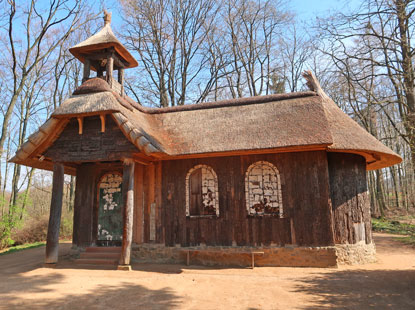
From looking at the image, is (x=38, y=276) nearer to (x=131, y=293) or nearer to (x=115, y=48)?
(x=131, y=293)

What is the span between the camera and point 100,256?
31.6 ft

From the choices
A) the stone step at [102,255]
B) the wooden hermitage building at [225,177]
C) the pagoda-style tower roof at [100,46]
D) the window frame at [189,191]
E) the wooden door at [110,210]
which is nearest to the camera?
the wooden hermitage building at [225,177]

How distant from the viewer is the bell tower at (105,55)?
34.5ft

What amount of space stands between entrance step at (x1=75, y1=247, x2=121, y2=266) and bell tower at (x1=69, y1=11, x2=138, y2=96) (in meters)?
5.58

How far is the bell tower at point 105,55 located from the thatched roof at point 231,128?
109cm

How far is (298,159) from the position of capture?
9.35 m

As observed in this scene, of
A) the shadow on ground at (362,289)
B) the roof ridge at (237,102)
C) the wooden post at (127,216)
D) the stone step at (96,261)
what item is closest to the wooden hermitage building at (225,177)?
the wooden post at (127,216)

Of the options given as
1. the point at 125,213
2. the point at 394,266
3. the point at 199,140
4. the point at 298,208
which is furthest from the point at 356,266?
the point at 125,213

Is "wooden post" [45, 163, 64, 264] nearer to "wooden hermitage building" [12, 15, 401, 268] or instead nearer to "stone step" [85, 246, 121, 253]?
"wooden hermitage building" [12, 15, 401, 268]

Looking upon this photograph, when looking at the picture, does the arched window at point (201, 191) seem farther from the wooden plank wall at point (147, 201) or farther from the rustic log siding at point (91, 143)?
the rustic log siding at point (91, 143)

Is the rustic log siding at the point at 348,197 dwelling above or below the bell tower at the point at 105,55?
below

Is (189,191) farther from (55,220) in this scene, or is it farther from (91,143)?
(55,220)

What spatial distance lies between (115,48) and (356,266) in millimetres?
10703

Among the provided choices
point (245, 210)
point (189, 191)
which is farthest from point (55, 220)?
point (245, 210)
